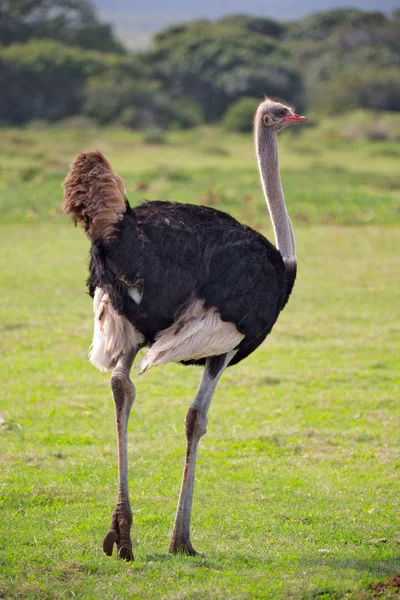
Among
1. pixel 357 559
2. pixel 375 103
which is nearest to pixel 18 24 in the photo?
pixel 375 103

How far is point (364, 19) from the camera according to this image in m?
71.4

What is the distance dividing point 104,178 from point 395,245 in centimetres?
1250

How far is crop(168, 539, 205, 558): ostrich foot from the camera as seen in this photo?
4.83m

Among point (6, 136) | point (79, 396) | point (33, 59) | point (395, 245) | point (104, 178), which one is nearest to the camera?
point (104, 178)

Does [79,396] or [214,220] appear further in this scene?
[79,396]

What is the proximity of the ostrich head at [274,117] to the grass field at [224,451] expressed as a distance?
2.02 m

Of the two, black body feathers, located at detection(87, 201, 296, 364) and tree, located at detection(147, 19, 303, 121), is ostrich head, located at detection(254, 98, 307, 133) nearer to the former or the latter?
black body feathers, located at detection(87, 201, 296, 364)

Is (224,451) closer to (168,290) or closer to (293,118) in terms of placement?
(293,118)

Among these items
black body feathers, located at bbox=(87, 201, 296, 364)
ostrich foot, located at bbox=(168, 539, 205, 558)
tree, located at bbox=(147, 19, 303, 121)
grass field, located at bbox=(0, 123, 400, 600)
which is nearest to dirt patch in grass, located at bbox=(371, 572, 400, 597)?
grass field, located at bbox=(0, 123, 400, 600)

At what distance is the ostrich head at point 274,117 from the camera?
593 centimetres

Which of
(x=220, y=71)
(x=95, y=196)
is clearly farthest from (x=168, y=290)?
(x=220, y=71)

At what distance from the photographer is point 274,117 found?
19.5ft

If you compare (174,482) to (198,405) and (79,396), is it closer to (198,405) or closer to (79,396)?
(198,405)

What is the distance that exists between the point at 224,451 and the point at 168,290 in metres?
2.38
